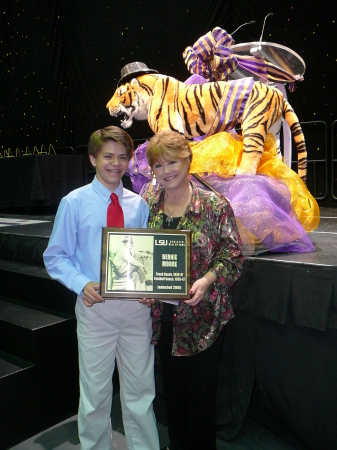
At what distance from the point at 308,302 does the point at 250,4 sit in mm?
4420

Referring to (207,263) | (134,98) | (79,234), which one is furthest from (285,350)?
(134,98)

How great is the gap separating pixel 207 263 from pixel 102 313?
42 centimetres

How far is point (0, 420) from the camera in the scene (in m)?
1.90

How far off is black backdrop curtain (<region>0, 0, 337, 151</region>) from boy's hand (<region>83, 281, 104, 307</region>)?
4.26 m

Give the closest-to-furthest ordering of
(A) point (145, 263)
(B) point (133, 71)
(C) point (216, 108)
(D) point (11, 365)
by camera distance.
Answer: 1. (A) point (145, 263)
2. (D) point (11, 365)
3. (C) point (216, 108)
4. (B) point (133, 71)

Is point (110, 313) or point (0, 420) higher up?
point (110, 313)

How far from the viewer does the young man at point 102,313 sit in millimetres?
1462

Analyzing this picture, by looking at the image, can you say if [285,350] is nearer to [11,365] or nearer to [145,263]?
[145,263]

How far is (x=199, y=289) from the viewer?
1.32 m

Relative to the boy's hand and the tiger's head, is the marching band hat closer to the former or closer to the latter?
the tiger's head

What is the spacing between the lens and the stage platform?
5.78 ft

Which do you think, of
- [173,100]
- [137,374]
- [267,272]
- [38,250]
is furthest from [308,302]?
[38,250]

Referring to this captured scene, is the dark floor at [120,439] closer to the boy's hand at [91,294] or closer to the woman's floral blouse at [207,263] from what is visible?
the woman's floral blouse at [207,263]

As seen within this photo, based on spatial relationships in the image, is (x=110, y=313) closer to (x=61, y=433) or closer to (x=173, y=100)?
(x=61, y=433)
